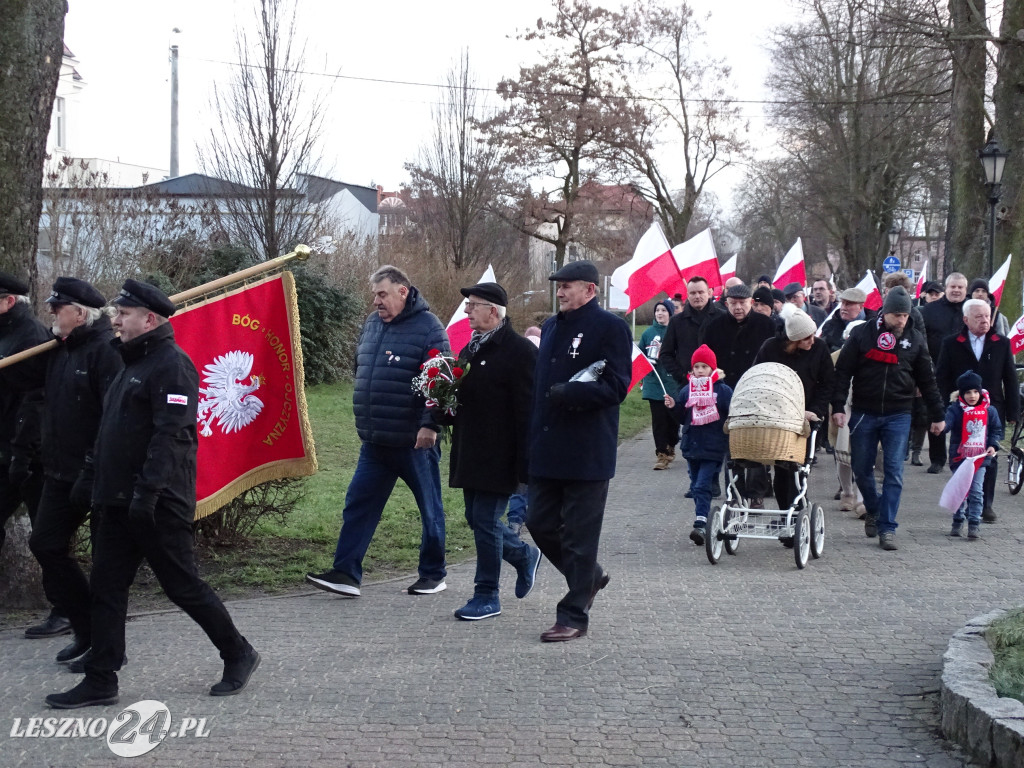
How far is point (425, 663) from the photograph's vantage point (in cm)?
593

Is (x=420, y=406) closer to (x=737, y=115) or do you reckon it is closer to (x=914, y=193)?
(x=737, y=115)

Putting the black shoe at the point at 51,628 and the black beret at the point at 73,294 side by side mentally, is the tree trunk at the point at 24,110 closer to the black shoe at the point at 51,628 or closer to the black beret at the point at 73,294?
the black beret at the point at 73,294

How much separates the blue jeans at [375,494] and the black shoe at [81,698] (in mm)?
2236

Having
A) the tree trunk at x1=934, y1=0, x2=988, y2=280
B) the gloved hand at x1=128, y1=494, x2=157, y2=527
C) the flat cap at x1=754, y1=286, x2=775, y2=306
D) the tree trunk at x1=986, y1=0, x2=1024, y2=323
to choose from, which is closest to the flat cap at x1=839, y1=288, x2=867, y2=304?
the flat cap at x1=754, y1=286, x2=775, y2=306

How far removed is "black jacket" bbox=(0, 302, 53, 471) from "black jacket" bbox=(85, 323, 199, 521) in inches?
40.1

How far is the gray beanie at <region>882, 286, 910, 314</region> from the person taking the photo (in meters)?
9.12

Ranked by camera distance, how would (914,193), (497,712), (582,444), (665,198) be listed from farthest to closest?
(914,193), (665,198), (582,444), (497,712)

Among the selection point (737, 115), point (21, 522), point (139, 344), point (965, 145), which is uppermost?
point (737, 115)

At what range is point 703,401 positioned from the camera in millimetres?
9492

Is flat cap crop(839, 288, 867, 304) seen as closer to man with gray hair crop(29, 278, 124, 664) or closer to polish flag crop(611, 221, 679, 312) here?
polish flag crop(611, 221, 679, 312)

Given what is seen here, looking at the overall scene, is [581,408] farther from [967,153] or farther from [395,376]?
[967,153]

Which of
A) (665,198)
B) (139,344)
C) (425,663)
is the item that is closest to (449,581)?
(425,663)

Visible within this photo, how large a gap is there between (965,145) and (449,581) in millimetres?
18769

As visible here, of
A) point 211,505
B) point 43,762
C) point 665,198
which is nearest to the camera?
point 43,762
